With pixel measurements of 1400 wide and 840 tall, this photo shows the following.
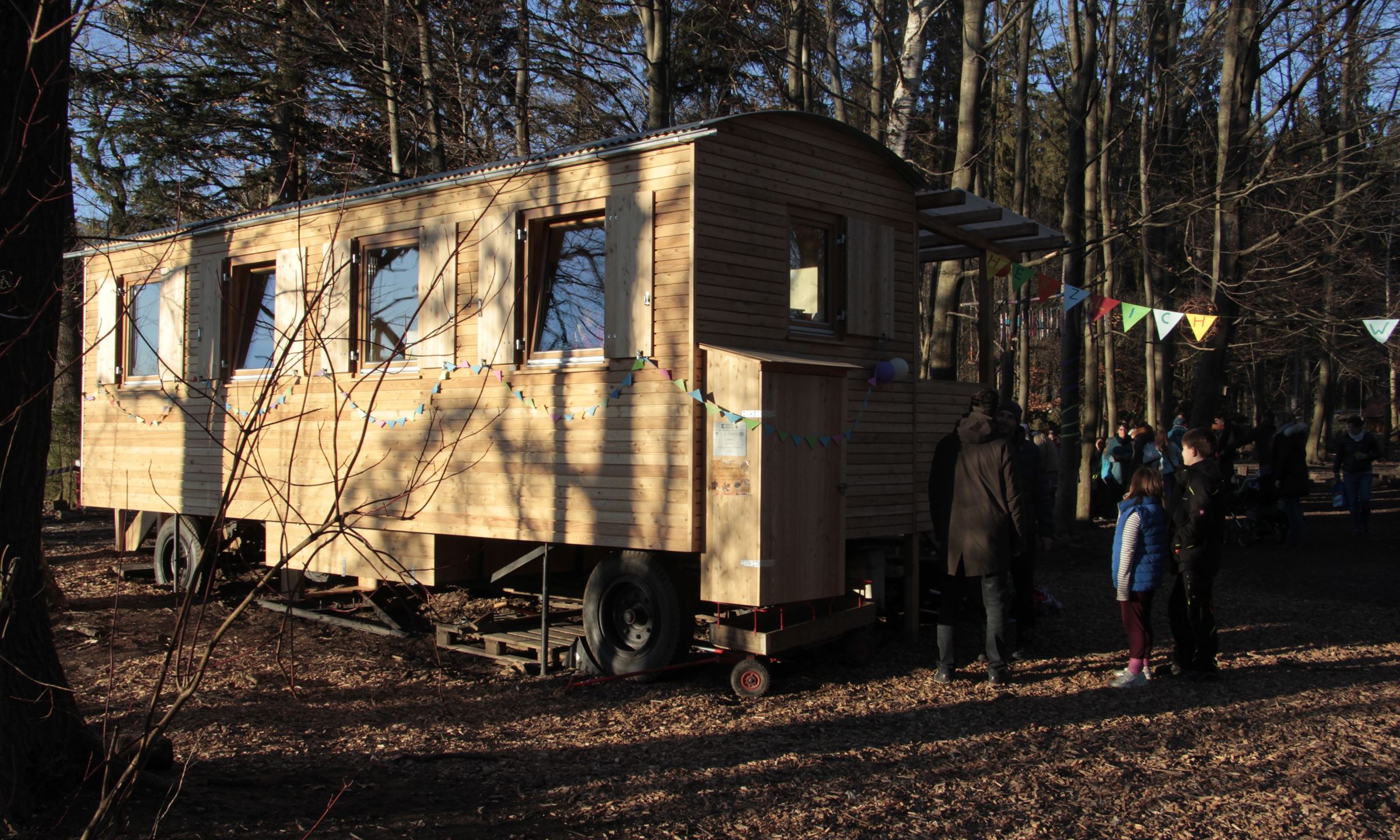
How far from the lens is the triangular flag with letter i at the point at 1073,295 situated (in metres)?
12.6

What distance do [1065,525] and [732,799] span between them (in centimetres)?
1051

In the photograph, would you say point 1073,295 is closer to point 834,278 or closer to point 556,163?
point 834,278

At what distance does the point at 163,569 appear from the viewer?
1147cm

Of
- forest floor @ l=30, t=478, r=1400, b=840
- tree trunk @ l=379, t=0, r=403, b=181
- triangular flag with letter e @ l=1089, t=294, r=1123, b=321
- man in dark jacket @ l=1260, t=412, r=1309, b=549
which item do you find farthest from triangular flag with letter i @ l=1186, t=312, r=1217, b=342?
tree trunk @ l=379, t=0, r=403, b=181

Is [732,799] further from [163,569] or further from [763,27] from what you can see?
[763,27]

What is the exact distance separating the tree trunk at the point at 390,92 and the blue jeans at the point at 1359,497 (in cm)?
1333

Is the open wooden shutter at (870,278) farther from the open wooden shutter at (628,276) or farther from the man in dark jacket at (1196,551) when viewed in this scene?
the man in dark jacket at (1196,551)

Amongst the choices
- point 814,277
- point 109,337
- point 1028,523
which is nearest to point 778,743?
point 1028,523

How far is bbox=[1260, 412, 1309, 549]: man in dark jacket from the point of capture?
13.5 metres

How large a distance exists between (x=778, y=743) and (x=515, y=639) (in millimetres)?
2936

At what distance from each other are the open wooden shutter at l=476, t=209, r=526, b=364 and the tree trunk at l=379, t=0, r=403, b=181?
7.09 m

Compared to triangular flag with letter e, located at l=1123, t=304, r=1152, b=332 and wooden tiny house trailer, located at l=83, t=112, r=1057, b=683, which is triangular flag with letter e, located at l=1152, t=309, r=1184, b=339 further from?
wooden tiny house trailer, located at l=83, t=112, r=1057, b=683

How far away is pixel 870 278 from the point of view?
837cm

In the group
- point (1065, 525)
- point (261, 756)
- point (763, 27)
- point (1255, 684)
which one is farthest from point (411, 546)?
point (763, 27)
